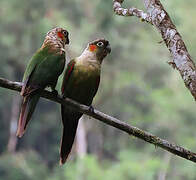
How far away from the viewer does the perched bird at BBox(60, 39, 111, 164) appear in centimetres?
323

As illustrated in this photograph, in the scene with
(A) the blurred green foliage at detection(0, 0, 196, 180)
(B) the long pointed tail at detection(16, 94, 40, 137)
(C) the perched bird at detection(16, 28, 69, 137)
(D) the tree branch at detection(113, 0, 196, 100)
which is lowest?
(A) the blurred green foliage at detection(0, 0, 196, 180)

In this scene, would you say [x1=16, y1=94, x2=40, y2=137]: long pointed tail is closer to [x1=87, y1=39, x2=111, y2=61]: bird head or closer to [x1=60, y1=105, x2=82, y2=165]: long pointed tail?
[x1=60, y1=105, x2=82, y2=165]: long pointed tail

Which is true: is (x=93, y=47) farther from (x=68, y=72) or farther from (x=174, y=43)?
(x=174, y=43)

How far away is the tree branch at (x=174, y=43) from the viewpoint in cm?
235

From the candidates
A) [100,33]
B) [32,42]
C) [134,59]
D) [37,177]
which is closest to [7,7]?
[32,42]

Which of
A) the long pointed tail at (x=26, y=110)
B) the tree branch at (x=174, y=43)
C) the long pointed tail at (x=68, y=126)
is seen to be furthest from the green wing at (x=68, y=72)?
the tree branch at (x=174, y=43)

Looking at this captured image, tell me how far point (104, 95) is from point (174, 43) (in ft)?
55.8

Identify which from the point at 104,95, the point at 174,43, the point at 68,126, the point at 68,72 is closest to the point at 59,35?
the point at 68,72

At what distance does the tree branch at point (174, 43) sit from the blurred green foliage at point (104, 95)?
14141 mm

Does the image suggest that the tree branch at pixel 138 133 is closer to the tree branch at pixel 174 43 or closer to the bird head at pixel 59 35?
the tree branch at pixel 174 43

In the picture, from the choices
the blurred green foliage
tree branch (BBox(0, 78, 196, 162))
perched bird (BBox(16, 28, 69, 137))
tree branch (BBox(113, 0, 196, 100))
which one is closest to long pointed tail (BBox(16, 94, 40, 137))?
perched bird (BBox(16, 28, 69, 137))

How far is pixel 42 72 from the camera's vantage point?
2.91 meters

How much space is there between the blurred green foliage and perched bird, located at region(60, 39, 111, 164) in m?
13.3

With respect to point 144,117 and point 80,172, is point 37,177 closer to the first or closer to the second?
point 80,172
